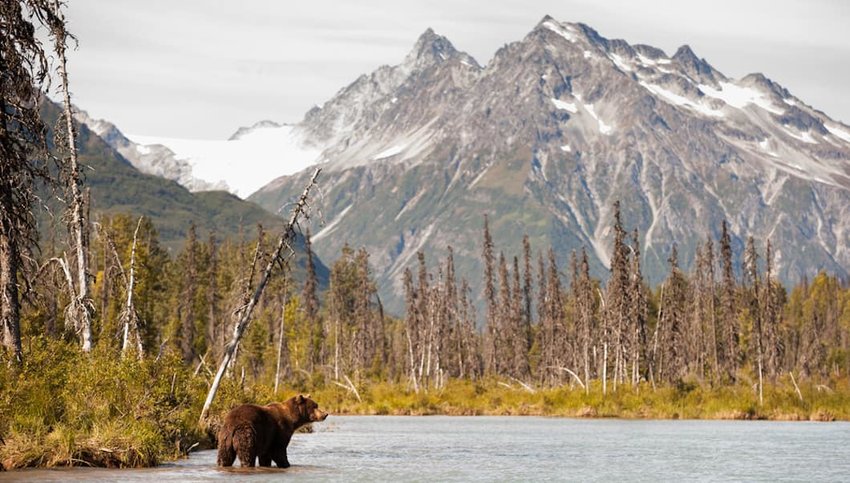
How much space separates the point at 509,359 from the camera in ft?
573

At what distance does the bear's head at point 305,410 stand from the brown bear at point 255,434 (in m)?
0.25

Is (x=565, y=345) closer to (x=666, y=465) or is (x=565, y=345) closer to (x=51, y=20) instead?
(x=666, y=465)

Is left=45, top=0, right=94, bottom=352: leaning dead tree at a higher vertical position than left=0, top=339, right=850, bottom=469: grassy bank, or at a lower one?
higher

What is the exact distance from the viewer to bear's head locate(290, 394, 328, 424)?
3431 centimetres

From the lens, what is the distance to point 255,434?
31688mm

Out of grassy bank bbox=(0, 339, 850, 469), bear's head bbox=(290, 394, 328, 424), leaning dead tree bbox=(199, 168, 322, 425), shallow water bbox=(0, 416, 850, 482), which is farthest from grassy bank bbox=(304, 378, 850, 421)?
bear's head bbox=(290, 394, 328, 424)

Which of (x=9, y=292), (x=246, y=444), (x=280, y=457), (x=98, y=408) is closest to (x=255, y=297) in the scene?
(x=280, y=457)

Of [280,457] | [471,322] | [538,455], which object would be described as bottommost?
[280,457]

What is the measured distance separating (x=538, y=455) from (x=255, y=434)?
18.7 meters

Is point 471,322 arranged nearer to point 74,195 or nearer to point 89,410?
point 74,195

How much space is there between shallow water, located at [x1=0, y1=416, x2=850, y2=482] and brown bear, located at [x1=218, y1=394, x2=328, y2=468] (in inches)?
17.7

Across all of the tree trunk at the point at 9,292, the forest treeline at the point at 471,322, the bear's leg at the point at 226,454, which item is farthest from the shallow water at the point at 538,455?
the forest treeline at the point at 471,322

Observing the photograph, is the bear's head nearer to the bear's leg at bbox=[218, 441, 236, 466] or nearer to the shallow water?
the shallow water

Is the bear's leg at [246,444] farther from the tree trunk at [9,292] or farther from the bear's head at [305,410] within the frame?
the tree trunk at [9,292]
